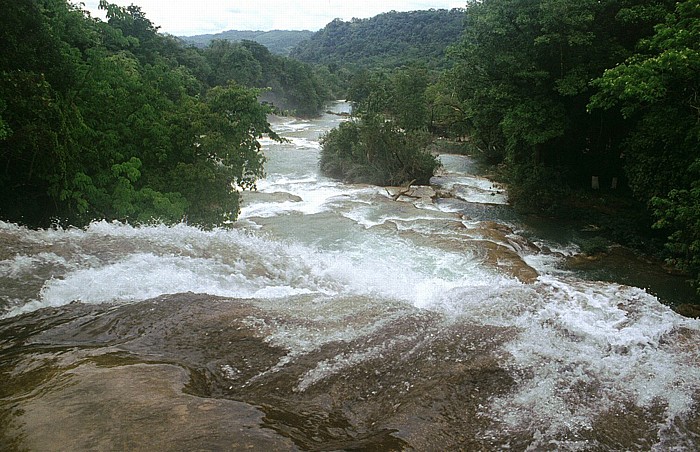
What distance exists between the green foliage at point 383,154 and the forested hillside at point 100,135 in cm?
981

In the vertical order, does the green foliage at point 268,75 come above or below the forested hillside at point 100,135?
above

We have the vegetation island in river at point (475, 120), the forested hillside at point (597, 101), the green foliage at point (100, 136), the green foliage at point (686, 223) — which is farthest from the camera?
the forested hillside at point (597, 101)

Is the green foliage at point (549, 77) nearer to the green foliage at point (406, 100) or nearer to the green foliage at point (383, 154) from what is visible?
the green foliage at point (383, 154)

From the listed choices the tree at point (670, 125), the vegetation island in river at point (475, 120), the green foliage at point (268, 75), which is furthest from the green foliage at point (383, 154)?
the green foliage at point (268, 75)

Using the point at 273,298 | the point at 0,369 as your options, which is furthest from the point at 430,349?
the point at 0,369

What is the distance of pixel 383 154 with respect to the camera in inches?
1008

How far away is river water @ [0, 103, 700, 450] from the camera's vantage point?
12.7ft

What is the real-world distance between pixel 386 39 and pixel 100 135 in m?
151

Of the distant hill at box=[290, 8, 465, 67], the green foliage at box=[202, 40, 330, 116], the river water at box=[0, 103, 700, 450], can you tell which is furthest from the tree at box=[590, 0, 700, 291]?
the distant hill at box=[290, 8, 465, 67]

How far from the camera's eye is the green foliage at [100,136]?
34.3ft

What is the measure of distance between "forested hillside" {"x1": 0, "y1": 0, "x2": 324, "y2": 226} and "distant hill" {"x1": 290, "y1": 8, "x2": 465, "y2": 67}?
331 feet

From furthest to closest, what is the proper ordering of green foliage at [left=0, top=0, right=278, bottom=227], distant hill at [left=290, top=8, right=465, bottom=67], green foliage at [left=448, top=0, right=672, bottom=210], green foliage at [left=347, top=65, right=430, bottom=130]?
distant hill at [left=290, top=8, right=465, bottom=67], green foliage at [left=347, top=65, right=430, bottom=130], green foliage at [left=448, top=0, right=672, bottom=210], green foliage at [left=0, top=0, right=278, bottom=227]

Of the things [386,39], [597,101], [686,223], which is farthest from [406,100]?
[386,39]

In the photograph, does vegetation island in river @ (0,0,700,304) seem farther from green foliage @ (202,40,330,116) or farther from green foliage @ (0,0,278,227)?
green foliage @ (202,40,330,116)
